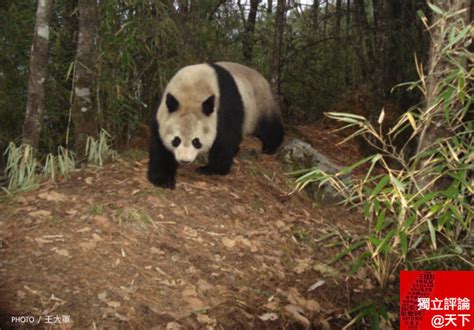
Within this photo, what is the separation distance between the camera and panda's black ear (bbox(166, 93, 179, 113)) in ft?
15.6

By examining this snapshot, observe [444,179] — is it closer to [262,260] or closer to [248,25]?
[262,260]

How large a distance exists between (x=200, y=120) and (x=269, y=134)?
159 centimetres

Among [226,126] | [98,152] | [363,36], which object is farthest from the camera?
[363,36]

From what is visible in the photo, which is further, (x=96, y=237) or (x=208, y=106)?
(x=208, y=106)

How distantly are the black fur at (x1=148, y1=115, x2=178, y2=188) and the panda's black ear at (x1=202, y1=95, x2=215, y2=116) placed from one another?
46cm

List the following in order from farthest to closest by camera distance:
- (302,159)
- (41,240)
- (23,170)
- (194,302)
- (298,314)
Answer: (302,159) → (23,170) → (41,240) → (298,314) → (194,302)

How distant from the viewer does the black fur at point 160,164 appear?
4777mm

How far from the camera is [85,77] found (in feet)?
16.8

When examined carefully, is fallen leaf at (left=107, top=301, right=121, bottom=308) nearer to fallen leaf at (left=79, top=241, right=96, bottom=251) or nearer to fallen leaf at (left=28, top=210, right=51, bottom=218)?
fallen leaf at (left=79, top=241, right=96, bottom=251)

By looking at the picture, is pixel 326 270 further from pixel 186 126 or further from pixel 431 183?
pixel 186 126

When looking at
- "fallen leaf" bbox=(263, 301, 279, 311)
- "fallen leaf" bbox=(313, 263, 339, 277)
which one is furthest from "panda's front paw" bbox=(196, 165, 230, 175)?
"fallen leaf" bbox=(263, 301, 279, 311)

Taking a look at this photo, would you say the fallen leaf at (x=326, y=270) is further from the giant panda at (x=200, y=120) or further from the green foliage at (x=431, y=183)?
the giant panda at (x=200, y=120)

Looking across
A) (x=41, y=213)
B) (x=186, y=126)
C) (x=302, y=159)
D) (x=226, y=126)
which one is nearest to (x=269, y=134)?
(x=302, y=159)

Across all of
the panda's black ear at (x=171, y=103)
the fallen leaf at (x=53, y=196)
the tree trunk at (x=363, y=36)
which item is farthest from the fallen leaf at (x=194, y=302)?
the tree trunk at (x=363, y=36)
